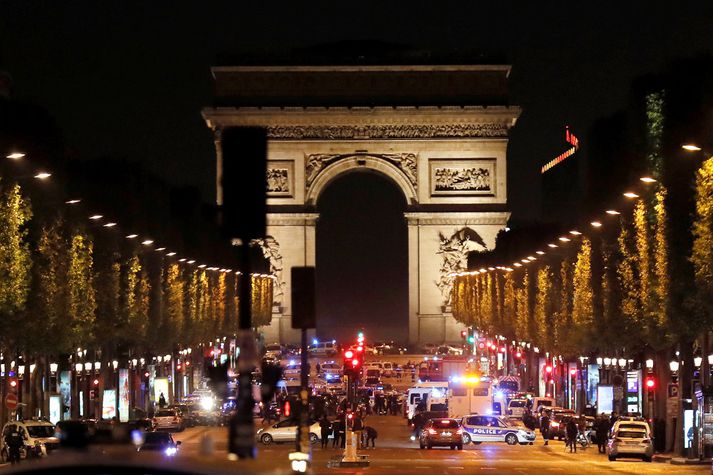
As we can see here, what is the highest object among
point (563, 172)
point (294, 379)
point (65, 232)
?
point (563, 172)

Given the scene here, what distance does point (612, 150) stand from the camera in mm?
52938

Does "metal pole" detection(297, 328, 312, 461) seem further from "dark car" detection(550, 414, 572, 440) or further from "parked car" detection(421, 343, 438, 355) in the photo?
"parked car" detection(421, 343, 438, 355)

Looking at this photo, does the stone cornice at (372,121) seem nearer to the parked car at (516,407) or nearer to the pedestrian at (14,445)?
the parked car at (516,407)

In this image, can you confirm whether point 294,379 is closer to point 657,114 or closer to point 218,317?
point 218,317

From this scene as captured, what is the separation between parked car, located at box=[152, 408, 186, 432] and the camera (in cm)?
5259

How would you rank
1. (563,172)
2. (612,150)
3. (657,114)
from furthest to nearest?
(563,172), (612,150), (657,114)

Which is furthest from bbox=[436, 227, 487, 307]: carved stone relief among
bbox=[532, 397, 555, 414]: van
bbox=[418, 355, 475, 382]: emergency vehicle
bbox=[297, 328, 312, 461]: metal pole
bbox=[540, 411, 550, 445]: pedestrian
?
bbox=[297, 328, 312, 461]: metal pole

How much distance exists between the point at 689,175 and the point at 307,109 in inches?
2677

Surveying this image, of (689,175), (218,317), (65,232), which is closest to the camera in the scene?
(689,175)

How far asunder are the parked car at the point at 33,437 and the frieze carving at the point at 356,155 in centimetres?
7102

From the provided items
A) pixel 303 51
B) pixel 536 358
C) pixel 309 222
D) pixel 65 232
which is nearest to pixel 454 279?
pixel 309 222

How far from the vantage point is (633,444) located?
131 ft

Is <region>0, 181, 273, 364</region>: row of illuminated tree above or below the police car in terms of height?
above

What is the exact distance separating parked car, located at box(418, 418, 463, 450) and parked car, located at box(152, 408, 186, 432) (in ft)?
29.2
